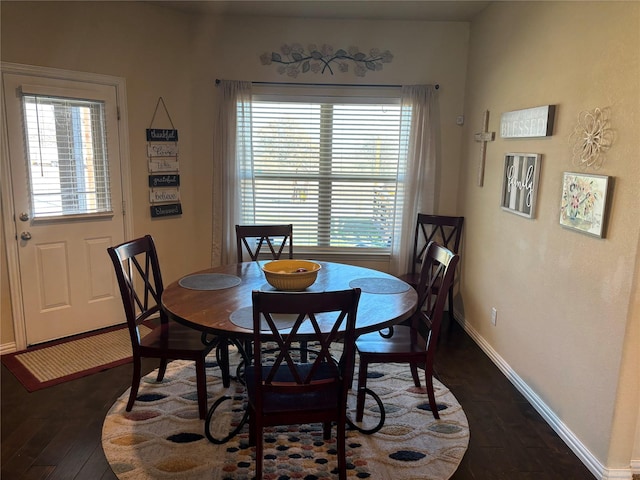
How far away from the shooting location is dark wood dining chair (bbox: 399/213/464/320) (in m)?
4.10

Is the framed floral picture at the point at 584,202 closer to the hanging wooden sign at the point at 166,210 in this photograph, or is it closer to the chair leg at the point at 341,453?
the chair leg at the point at 341,453

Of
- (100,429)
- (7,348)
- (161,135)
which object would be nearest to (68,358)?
(7,348)

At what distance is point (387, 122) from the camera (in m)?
4.28

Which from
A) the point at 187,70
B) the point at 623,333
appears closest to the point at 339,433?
the point at 623,333

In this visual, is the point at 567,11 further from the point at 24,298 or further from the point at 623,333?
the point at 24,298

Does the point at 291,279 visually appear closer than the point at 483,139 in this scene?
Yes

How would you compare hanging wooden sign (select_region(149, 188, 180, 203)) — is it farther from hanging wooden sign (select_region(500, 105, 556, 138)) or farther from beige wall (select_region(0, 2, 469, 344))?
hanging wooden sign (select_region(500, 105, 556, 138))

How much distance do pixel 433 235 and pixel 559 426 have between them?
2056 millimetres

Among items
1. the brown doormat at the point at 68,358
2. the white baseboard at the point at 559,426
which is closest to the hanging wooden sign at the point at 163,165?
the brown doormat at the point at 68,358

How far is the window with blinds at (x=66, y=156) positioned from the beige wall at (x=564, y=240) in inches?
124

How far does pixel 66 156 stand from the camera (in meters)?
3.54

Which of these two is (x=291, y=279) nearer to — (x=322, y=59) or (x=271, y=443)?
(x=271, y=443)

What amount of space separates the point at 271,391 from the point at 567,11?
2.57m

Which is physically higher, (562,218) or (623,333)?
(562,218)
